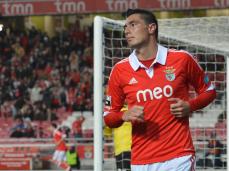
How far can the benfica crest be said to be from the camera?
15.2 feet

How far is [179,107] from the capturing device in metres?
4.50

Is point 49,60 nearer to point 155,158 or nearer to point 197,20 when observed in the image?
point 197,20

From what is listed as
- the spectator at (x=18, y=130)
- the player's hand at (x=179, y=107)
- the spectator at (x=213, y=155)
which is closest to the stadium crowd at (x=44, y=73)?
the spectator at (x=18, y=130)

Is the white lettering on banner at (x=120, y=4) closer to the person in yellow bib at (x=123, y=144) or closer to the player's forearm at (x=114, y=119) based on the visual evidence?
the person in yellow bib at (x=123, y=144)

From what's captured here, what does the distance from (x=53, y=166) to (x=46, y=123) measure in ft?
8.55

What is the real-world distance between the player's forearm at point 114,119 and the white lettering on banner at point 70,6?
17816 millimetres

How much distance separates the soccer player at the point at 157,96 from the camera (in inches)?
181

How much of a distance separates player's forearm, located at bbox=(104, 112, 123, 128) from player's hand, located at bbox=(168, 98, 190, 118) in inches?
14.2

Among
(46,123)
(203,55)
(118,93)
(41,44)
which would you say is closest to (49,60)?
(41,44)

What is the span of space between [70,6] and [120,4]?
1.65 m

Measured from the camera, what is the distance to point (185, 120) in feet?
15.2

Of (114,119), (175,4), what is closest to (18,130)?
(175,4)

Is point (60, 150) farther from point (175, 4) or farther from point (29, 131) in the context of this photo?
point (175, 4)

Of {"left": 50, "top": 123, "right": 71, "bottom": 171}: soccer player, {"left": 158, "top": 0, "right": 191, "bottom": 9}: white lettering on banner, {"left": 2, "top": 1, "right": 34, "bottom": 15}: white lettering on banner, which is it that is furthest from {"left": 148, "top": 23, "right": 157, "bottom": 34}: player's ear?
{"left": 2, "top": 1, "right": 34, "bottom": 15}: white lettering on banner
